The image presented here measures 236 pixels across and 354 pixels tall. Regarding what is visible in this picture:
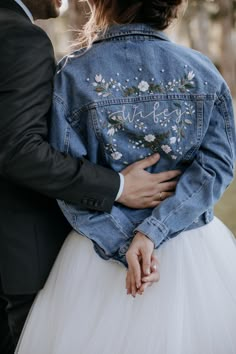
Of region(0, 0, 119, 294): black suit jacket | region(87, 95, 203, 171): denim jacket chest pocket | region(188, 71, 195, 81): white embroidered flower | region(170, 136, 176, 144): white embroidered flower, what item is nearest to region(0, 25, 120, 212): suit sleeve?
region(0, 0, 119, 294): black suit jacket

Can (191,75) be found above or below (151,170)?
above

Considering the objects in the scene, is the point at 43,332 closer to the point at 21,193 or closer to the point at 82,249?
the point at 82,249

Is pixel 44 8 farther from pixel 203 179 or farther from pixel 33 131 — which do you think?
pixel 203 179

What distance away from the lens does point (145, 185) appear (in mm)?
1848

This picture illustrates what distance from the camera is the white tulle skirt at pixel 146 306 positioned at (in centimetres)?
181

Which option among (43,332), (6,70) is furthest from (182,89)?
(43,332)

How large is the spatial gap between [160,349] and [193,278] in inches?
9.5

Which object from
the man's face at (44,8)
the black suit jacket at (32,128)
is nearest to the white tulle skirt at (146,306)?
the black suit jacket at (32,128)

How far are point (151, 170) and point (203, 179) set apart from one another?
185mm

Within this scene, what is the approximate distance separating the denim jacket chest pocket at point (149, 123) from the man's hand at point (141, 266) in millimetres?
293

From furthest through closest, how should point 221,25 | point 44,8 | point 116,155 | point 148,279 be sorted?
point 221,25 < point 44,8 < point 116,155 < point 148,279

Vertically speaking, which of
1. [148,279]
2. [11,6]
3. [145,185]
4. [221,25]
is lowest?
[221,25]

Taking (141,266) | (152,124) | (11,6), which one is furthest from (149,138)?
(11,6)

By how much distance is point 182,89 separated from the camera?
176cm
